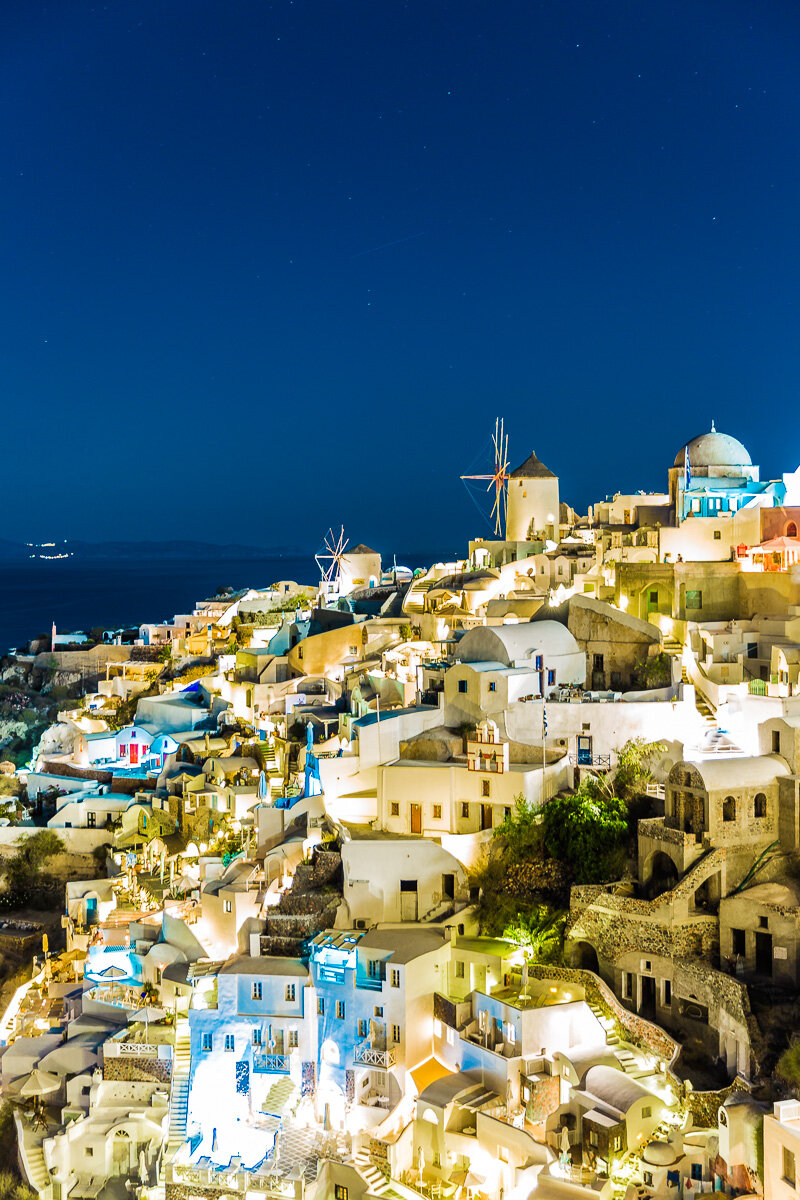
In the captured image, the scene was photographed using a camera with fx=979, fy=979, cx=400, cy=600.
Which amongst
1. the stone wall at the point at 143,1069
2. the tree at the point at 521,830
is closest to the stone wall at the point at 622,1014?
the tree at the point at 521,830

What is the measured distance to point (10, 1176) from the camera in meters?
16.8

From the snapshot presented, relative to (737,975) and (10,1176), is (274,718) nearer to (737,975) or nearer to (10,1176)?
(10,1176)

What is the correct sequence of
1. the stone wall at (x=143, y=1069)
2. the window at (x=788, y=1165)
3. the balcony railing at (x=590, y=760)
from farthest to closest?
1. the balcony railing at (x=590, y=760)
2. the stone wall at (x=143, y=1069)
3. the window at (x=788, y=1165)

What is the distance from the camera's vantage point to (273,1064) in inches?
626

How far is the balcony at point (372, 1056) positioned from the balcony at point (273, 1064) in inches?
49.2

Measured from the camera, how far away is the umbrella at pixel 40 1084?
1719 centimetres

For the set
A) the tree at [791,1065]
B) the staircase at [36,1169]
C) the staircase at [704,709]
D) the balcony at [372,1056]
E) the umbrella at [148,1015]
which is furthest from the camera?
the staircase at [704,709]

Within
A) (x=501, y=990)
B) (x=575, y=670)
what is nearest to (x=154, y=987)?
(x=501, y=990)

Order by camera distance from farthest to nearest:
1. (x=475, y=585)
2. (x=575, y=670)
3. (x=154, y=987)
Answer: (x=475, y=585)
(x=575, y=670)
(x=154, y=987)

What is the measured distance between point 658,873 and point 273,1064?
23.0ft

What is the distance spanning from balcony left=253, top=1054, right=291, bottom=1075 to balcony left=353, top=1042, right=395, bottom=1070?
4.10ft

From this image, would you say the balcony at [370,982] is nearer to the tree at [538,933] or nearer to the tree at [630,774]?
the tree at [538,933]

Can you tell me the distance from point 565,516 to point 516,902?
72.2 ft

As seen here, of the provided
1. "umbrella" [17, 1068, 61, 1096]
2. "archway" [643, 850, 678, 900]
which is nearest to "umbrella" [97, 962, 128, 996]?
"umbrella" [17, 1068, 61, 1096]
